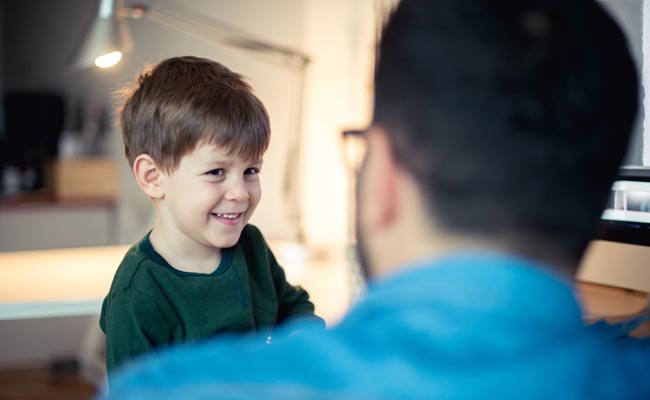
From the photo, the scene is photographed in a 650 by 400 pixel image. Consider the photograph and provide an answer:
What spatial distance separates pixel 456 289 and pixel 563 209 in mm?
97

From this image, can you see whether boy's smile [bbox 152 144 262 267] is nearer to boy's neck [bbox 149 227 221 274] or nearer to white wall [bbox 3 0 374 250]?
boy's neck [bbox 149 227 221 274]

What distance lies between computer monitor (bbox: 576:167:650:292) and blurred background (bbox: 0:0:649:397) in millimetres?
1331

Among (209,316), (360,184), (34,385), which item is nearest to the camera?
(360,184)

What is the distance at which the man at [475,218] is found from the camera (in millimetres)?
459

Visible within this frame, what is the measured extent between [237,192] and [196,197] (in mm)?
54

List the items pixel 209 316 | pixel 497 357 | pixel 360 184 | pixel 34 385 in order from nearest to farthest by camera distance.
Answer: pixel 497 357, pixel 360 184, pixel 209 316, pixel 34 385

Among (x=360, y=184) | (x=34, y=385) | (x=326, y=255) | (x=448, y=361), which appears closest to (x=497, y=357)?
(x=448, y=361)

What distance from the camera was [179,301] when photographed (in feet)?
3.22

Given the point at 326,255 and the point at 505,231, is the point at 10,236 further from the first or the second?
the point at 505,231

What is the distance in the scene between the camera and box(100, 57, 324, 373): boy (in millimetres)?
985

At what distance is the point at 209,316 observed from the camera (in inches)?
39.2

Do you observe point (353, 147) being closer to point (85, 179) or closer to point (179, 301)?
point (179, 301)

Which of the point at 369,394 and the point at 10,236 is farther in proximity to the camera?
the point at 10,236

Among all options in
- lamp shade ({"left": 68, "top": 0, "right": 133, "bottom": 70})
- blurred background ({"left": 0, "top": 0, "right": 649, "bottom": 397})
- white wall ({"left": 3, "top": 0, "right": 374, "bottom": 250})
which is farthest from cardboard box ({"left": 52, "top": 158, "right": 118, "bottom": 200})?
lamp shade ({"left": 68, "top": 0, "right": 133, "bottom": 70})
